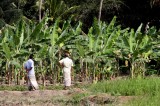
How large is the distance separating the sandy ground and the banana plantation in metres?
3.92

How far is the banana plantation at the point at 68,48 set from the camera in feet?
47.4

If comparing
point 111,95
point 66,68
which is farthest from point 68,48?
point 111,95

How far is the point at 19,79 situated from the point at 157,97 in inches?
287

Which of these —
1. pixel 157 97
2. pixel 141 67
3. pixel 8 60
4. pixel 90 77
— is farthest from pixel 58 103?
pixel 141 67

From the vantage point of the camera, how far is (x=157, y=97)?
827 cm

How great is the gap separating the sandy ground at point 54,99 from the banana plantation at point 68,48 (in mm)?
3924

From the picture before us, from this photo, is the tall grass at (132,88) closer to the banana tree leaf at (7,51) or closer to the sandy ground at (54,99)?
the sandy ground at (54,99)

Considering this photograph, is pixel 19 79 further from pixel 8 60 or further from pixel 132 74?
pixel 132 74

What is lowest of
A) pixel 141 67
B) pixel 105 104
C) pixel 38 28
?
pixel 105 104

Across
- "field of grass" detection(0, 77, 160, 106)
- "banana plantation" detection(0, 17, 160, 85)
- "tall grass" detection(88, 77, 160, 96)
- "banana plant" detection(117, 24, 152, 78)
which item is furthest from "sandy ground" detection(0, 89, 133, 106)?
"banana plant" detection(117, 24, 152, 78)

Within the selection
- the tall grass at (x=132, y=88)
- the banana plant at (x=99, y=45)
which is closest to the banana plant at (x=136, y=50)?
the banana plant at (x=99, y=45)

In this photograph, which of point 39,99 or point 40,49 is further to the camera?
point 40,49

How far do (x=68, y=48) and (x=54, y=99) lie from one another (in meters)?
6.72

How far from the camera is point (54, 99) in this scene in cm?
902
